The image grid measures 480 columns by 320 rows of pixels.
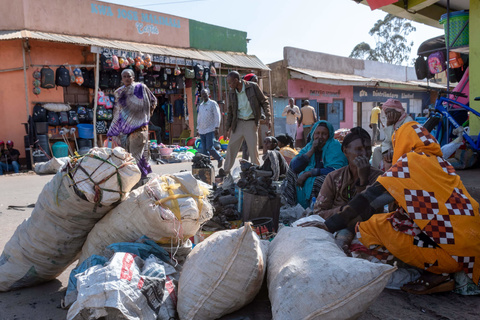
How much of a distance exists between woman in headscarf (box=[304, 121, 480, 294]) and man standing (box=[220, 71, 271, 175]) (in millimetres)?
4513

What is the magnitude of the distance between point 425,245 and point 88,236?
214cm

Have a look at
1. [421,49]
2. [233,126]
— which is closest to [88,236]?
[233,126]

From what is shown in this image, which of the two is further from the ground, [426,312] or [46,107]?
[46,107]

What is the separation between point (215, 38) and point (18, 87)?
7590 mm

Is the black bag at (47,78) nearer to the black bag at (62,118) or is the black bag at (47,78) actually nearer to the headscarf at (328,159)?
the black bag at (62,118)

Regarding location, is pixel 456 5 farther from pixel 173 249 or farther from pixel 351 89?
pixel 351 89

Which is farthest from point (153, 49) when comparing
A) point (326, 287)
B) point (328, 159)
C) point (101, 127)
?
point (326, 287)

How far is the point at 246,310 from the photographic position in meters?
2.34

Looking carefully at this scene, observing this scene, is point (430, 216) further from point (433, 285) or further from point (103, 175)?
point (103, 175)

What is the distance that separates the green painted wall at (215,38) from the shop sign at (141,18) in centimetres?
84

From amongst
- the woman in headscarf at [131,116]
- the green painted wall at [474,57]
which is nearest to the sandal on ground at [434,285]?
the green painted wall at [474,57]

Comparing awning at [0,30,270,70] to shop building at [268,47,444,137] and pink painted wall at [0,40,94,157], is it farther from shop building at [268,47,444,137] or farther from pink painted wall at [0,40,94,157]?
shop building at [268,47,444,137]

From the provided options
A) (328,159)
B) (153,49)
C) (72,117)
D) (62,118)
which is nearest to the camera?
(328,159)

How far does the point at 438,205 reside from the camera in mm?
2418
